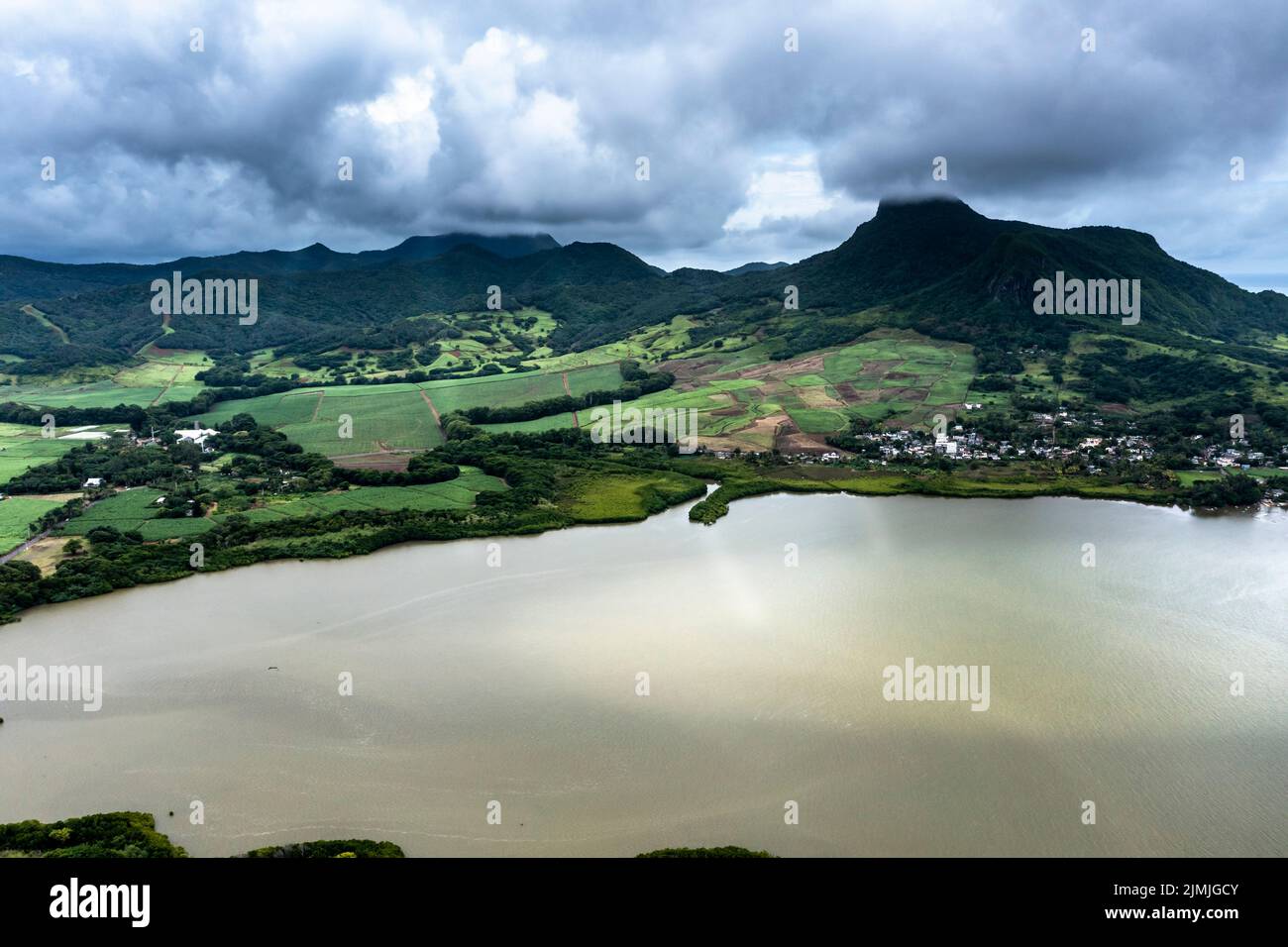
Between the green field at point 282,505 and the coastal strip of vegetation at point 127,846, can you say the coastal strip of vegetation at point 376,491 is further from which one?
the coastal strip of vegetation at point 127,846

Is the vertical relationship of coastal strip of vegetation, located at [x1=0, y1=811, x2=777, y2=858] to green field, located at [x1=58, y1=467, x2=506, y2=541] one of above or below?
below

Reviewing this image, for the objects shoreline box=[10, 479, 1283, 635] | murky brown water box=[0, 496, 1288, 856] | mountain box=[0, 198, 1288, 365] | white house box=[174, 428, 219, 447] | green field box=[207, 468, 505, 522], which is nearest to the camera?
murky brown water box=[0, 496, 1288, 856]

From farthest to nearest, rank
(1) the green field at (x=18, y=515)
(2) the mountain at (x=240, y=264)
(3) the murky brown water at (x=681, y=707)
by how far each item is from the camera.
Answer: (2) the mountain at (x=240, y=264) → (1) the green field at (x=18, y=515) → (3) the murky brown water at (x=681, y=707)

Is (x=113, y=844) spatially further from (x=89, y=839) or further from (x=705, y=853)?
(x=705, y=853)

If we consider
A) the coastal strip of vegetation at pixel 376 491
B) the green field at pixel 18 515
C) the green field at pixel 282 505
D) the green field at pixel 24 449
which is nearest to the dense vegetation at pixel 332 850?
the coastal strip of vegetation at pixel 376 491

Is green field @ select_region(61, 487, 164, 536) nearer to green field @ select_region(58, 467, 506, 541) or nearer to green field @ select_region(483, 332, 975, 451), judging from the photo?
green field @ select_region(58, 467, 506, 541)

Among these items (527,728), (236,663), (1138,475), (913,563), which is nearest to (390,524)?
(236,663)

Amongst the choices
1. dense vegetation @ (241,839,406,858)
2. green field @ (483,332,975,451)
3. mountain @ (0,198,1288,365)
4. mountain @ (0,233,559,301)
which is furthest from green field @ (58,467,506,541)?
mountain @ (0,233,559,301)
